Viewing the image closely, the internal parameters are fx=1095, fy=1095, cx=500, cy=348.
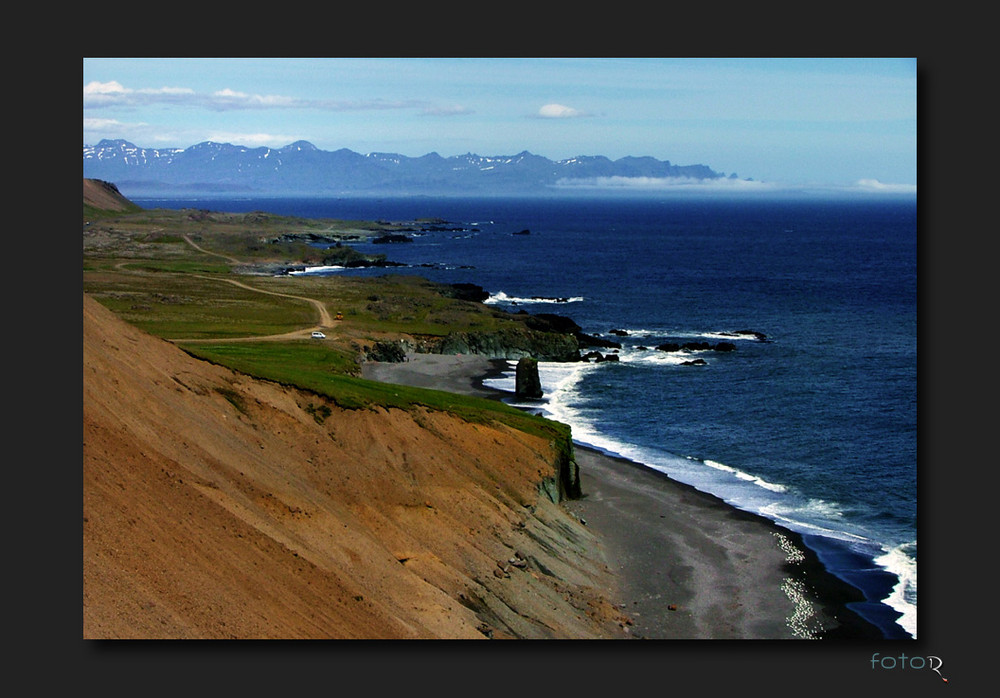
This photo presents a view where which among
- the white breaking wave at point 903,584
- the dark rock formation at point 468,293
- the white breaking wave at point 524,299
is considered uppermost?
the dark rock formation at point 468,293

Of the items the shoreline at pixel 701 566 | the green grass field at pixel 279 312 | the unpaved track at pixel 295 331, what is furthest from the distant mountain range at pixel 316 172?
the shoreline at pixel 701 566

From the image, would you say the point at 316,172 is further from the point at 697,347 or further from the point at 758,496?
the point at 758,496

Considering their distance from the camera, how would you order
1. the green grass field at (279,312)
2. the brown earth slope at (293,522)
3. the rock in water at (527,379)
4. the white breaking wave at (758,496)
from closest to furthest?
the brown earth slope at (293,522) → the white breaking wave at (758,496) → the green grass field at (279,312) → the rock in water at (527,379)

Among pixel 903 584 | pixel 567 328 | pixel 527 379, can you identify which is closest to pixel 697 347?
pixel 567 328

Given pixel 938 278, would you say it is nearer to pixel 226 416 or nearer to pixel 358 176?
pixel 226 416

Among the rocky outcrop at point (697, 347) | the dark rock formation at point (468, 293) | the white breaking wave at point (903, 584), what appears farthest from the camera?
the dark rock formation at point (468, 293)

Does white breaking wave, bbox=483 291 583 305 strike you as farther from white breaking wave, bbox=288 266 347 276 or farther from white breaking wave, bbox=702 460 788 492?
white breaking wave, bbox=702 460 788 492

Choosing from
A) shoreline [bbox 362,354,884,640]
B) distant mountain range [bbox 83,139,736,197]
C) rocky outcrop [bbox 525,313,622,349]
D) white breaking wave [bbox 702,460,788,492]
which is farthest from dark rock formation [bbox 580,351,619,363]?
shoreline [bbox 362,354,884,640]

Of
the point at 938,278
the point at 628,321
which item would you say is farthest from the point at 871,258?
the point at 938,278

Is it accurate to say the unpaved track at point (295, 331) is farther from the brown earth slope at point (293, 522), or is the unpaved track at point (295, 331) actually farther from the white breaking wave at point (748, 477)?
the brown earth slope at point (293, 522)
